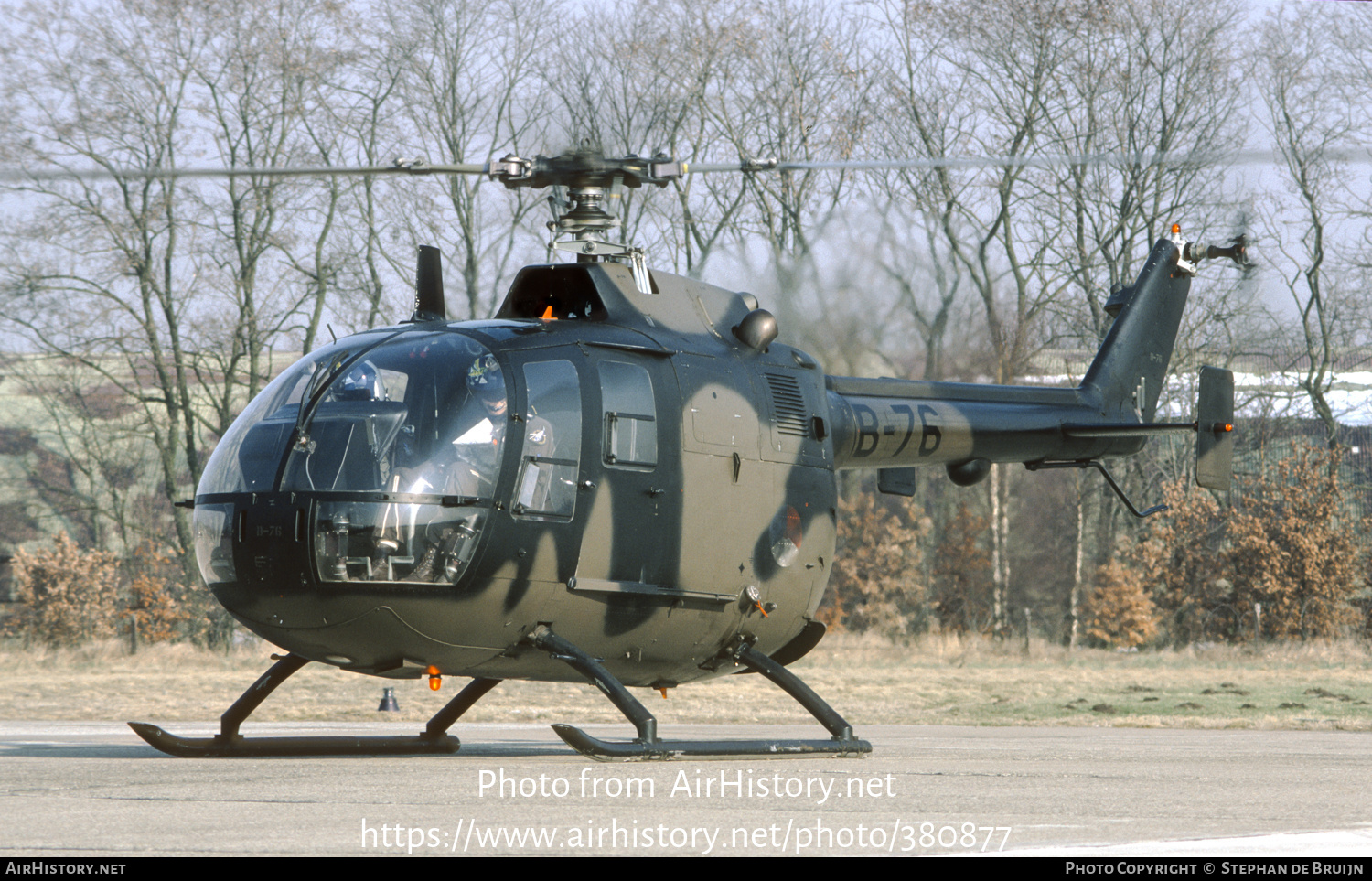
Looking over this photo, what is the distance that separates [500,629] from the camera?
28.7ft

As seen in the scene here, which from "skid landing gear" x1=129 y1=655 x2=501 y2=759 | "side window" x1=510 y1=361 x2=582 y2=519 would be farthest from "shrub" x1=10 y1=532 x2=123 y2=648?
"side window" x1=510 y1=361 x2=582 y2=519

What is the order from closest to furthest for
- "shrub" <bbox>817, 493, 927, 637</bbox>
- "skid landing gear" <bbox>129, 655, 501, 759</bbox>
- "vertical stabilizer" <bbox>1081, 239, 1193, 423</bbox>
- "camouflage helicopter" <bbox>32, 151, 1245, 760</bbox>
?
"camouflage helicopter" <bbox>32, 151, 1245, 760</bbox> < "skid landing gear" <bbox>129, 655, 501, 759</bbox> < "vertical stabilizer" <bbox>1081, 239, 1193, 423</bbox> < "shrub" <bbox>817, 493, 927, 637</bbox>

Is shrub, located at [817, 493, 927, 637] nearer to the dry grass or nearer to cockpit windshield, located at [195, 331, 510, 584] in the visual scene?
the dry grass

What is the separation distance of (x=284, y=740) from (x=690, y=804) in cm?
460

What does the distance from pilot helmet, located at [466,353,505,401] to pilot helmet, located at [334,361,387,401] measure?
0.52 m

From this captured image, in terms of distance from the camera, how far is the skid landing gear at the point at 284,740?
9.73m

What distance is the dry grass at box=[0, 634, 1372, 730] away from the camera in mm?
16797

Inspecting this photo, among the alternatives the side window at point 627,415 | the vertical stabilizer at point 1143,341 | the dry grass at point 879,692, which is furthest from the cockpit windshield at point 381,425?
the dry grass at point 879,692

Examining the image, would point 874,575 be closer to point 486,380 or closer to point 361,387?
point 486,380

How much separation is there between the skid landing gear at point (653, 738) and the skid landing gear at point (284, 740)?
114 centimetres

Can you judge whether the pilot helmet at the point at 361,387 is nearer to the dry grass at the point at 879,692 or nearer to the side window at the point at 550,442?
the side window at the point at 550,442

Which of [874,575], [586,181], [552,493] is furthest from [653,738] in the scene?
[874,575]

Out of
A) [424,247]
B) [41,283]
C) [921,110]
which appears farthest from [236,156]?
[424,247]

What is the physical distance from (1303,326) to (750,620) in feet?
89.3
